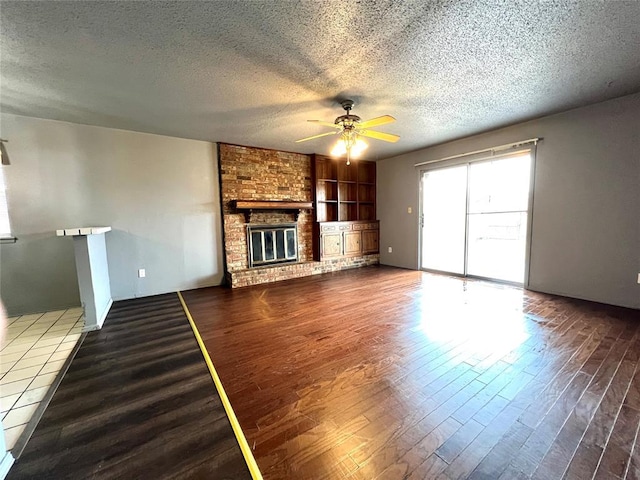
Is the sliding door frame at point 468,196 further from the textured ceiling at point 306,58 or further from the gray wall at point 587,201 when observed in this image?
the textured ceiling at point 306,58

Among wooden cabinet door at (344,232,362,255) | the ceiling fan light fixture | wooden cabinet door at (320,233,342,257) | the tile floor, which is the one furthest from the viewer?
wooden cabinet door at (344,232,362,255)

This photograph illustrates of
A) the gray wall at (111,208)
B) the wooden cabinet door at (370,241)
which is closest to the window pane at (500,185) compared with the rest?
the wooden cabinet door at (370,241)

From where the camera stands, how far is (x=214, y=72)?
7.75ft

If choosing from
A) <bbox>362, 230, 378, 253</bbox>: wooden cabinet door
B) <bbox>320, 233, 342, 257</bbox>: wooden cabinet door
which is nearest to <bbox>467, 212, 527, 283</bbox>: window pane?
<bbox>362, 230, 378, 253</bbox>: wooden cabinet door

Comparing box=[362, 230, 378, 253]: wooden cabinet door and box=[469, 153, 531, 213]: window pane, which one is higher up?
box=[469, 153, 531, 213]: window pane

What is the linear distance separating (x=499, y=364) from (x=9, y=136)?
5.77 metres

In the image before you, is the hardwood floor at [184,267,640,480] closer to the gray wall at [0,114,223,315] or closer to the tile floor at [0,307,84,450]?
the tile floor at [0,307,84,450]

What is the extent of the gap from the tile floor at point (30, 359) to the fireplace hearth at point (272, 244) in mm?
2533

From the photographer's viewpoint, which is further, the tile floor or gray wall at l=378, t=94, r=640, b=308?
gray wall at l=378, t=94, r=640, b=308

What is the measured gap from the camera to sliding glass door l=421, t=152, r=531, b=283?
4211mm

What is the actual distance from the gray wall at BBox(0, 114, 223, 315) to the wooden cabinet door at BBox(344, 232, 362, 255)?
2.69 meters

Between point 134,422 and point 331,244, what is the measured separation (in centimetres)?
446

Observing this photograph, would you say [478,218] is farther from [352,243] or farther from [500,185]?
[352,243]

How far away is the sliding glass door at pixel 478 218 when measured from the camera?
421 centimetres
